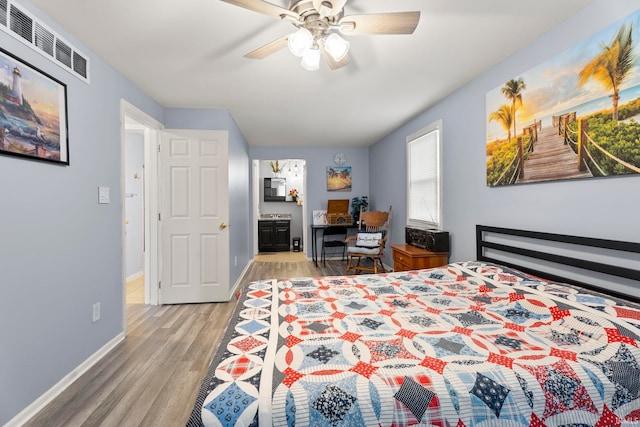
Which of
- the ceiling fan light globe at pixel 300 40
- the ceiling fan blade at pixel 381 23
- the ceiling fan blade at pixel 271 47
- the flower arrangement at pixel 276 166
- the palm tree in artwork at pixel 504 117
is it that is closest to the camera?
the ceiling fan blade at pixel 381 23

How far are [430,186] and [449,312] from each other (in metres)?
2.41

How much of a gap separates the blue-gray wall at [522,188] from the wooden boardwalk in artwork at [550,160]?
0.19ft

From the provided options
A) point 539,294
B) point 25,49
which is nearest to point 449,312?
point 539,294

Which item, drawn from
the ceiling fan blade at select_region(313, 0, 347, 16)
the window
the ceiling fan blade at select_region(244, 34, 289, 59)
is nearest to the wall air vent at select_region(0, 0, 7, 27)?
the ceiling fan blade at select_region(244, 34, 289, 59)

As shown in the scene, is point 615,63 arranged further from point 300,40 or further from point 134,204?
point 134,204

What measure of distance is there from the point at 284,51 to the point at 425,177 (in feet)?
7.99

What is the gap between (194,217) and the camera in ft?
11.9

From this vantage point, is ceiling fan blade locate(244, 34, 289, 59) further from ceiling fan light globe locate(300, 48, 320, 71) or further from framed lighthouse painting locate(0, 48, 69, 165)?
framed lighthouse painting locate(0, 48, 69, 165)

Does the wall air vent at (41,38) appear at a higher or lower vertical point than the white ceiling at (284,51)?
lower

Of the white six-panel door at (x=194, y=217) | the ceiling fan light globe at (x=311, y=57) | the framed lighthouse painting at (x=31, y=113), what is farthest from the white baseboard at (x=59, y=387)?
the ceiling fan light globe at (x=311, y=57)

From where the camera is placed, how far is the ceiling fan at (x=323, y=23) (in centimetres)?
147

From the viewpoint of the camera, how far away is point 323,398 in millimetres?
958

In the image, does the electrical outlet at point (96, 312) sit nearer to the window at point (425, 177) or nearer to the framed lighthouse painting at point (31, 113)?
the framed lighthouse painting at point (31, 113)

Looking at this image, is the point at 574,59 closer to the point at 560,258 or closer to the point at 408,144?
the point at 560,258
